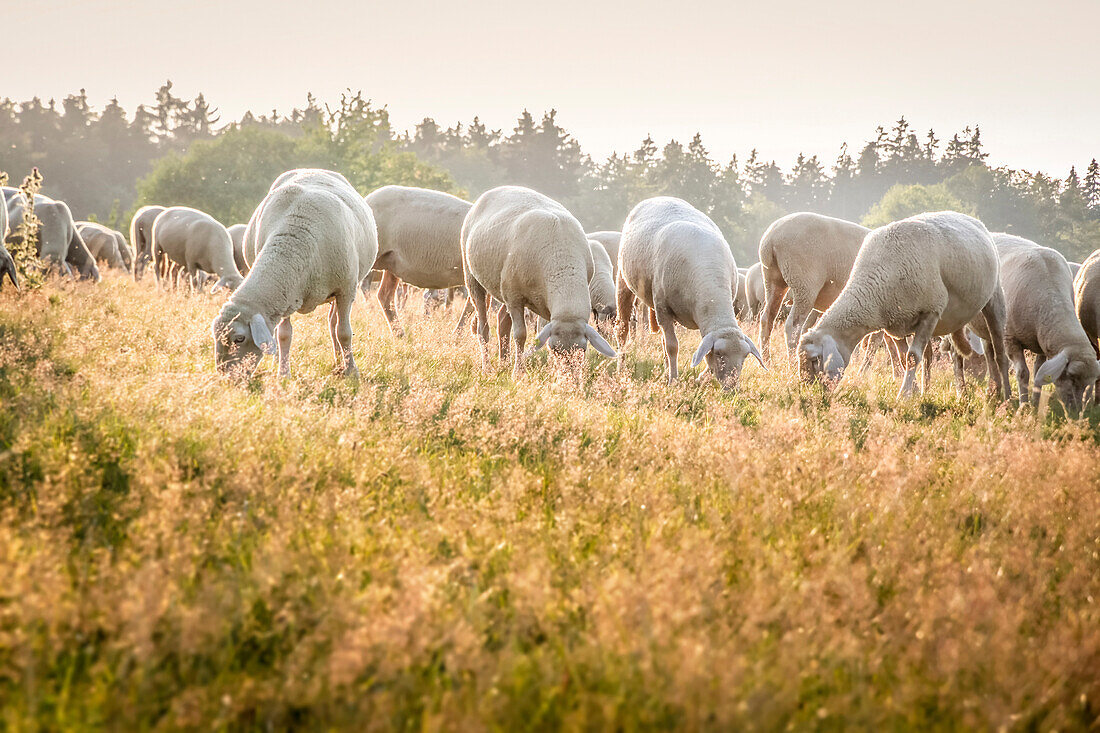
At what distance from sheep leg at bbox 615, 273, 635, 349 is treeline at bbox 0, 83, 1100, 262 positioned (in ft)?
107

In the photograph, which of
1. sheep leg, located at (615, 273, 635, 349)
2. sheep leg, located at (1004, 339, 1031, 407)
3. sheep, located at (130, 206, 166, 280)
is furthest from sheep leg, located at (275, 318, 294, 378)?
sheep, located at (130, 206, 166, 280)

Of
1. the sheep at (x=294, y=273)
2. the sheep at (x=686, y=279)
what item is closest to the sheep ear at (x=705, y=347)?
the sheep at (x=686, y=279)

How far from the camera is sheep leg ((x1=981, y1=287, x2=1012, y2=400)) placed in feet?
29.9

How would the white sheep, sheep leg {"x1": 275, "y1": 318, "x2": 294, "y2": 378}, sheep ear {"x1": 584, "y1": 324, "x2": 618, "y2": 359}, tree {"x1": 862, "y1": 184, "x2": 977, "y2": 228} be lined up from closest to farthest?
1. sheep ear {"x1": 584, "y1": 324, "x2": 618, "y2": 359}
2. sheep leg {"x1": 275, "y1": 318, "x2": 294, "y2": 378}
3. the white sheep
4. tree {"x1": 862, "y1": 184, "x2": 977, "y2": 228}

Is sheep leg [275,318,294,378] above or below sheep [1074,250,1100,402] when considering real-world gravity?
below

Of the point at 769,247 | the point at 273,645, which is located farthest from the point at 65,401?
the point at 769,247

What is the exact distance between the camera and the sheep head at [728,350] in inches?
303

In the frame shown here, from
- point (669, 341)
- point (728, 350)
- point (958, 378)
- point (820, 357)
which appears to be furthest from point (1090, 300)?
point (669, 341)

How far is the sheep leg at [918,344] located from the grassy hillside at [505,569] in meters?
3.17

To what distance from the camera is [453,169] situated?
76.1 meters

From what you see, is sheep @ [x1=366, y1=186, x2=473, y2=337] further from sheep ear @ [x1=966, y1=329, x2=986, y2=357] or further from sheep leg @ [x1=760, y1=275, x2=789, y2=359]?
sheep ear @ [x1=966, y1=329, x2=986, y2=357]

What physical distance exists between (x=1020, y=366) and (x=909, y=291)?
251 centimetres

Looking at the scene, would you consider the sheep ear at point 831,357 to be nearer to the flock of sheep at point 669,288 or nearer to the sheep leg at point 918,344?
the flock of sheep at point 669,288

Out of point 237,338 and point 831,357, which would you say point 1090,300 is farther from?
point 237,338
